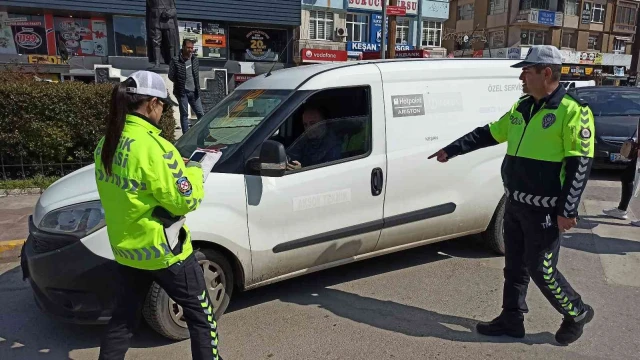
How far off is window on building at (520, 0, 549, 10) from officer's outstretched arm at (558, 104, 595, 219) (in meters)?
48.9

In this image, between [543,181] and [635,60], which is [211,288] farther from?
[635,60]

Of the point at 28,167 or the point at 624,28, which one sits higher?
the point at 624,28

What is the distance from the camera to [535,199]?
9.33 feet

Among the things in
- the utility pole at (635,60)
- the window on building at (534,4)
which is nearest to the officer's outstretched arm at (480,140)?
the window on building at (534,4)

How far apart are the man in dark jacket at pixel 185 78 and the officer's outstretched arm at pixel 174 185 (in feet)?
20.3

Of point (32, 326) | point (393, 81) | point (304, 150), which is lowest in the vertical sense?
point (32, 326)

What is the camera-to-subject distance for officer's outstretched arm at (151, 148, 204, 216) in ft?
6.75

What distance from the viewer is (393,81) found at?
380cm

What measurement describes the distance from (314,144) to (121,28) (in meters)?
28.4

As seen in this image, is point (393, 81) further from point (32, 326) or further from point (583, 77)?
point (583, 77)

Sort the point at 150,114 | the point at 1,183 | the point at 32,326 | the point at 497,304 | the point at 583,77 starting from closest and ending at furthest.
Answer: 1. the point at 150,114
2. the point at 32,326
3. the point at 497,304
4. the point at 1,183
5. the point at 583,77

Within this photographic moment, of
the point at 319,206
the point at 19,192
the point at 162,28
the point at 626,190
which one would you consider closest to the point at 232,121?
the point at 319,206

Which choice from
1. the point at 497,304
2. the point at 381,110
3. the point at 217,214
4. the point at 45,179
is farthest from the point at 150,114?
the point at 45,179

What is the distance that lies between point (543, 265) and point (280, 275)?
71.0 inches
